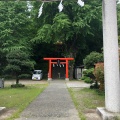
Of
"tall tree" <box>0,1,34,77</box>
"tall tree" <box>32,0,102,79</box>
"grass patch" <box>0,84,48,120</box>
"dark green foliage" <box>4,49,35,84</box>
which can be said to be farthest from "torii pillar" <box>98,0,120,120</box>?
"tall tree" <box>0,1,34,77</box>

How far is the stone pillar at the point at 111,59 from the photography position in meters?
6.28

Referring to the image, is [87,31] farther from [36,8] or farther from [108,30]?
[108,30]

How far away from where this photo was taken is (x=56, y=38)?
26141mm

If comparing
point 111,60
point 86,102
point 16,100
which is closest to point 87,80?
point 86,102

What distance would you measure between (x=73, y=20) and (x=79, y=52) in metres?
6.00

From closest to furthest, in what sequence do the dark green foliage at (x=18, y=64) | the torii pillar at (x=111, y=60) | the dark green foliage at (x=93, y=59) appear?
the torii pillar at (x=111, y=60), the dark green foliage at (x=93, y=59), the dark green foliage at (x=18, y=64)

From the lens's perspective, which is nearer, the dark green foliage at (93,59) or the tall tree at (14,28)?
the dark green foliage at (93,59)

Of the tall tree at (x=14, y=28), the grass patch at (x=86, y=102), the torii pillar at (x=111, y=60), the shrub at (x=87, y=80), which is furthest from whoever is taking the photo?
the tall tree at (x=14, y=28)

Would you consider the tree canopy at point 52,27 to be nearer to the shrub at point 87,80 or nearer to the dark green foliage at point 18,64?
the dark green foliage at point 18,64

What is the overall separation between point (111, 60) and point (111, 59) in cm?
3

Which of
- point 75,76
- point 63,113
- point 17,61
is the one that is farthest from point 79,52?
point 63,113

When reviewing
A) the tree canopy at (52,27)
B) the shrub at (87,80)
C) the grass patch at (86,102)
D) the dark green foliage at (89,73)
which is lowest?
the grass patch at (86,102)

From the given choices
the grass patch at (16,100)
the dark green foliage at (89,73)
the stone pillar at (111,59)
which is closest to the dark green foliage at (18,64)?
the grass patch at (16,100)

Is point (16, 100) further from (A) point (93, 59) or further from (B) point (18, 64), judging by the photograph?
(B) point (18, 64)
